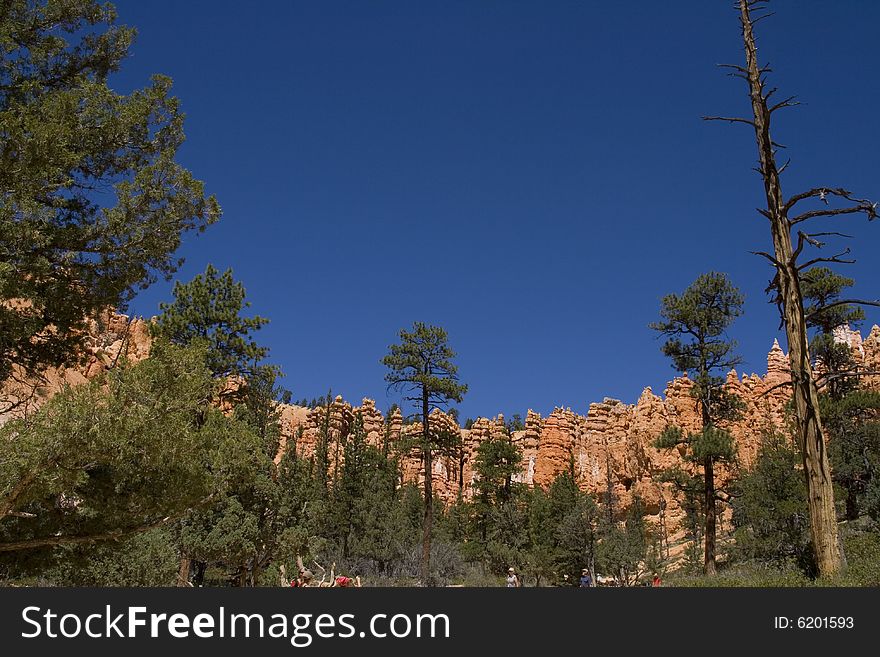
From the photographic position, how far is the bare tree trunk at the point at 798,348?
30.8 feet

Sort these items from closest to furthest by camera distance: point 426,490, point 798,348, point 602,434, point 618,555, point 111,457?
point 111,457 → point 798,348 → point 426,490 → point 618,555 → point 602,434

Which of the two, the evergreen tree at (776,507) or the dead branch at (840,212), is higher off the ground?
the dead branch at (840,212)

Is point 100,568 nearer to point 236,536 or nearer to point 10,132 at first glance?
point 236,536

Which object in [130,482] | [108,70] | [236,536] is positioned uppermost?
[108,70]

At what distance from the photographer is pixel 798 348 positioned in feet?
33.5

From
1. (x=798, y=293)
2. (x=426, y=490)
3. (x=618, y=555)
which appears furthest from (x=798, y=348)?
(x=618, y=555)

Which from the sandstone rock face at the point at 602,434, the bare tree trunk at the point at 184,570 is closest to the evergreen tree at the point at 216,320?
the bare tree trunk at the point at 184,570

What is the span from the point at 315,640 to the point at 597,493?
80016 mm

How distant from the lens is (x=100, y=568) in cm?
1673

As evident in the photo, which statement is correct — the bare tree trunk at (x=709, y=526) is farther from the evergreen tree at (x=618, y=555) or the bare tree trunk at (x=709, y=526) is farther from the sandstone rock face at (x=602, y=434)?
the sandstone rock face at (x=602, y=434)

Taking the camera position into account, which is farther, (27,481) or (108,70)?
(108,70)

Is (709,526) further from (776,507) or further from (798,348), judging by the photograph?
(798,348)

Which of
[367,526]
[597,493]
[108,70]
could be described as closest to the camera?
[108,70]

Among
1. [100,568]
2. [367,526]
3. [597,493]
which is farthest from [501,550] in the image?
[597,493]
